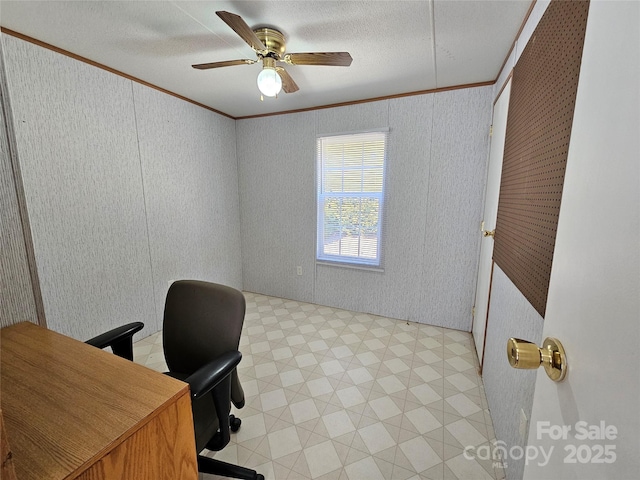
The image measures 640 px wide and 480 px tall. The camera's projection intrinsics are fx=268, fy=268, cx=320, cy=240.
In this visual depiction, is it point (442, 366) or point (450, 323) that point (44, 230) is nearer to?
point (442, 366)

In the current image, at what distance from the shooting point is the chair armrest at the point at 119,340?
3.81 feet

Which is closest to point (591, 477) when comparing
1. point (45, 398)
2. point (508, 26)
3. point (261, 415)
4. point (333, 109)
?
point (45, 398)

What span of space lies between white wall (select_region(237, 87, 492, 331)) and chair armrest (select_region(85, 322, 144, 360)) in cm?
217

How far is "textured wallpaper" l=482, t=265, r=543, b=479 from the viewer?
1.09 m

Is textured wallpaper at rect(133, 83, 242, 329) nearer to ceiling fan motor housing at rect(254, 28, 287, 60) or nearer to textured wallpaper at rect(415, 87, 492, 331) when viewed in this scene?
ceiling fan motor housing at rect(254, 28, 287, 60)

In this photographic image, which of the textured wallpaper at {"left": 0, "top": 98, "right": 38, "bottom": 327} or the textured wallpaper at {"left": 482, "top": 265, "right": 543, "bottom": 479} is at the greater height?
the textured wallpaper at {"left": 0, "top": 98, "right": 38, "bottom": 327}

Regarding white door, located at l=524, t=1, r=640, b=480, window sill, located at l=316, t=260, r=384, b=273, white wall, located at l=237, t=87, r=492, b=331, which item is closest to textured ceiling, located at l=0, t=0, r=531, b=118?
white wall, located at l=237, t=87, r=492, b=331

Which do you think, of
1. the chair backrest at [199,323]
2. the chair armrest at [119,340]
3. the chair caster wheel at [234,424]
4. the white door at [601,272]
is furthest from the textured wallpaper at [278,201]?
the white door at [601,272]

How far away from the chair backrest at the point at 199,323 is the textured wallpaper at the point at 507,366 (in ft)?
4.05

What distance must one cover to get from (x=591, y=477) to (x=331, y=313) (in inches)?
109

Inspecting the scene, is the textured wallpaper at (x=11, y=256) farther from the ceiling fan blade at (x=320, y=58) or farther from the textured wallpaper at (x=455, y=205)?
the textured wallpaper at (x=455, y=205)

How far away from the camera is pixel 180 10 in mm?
1430

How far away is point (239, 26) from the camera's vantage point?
1276 mm

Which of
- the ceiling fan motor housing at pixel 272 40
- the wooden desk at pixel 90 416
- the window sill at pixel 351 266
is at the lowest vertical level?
the window sill at pixel 351 266
